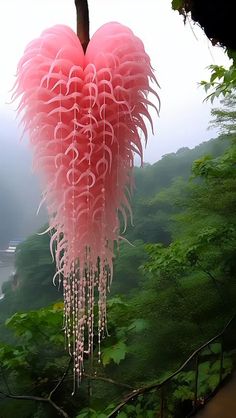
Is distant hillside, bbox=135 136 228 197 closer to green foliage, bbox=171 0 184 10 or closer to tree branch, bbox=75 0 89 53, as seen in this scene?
green foliage, bbox=171 0 184 10

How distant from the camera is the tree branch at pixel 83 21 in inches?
22.1

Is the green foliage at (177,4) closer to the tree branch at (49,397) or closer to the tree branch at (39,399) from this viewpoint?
the tree branch at (49,397)

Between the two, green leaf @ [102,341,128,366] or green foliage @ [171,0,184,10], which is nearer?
green foliage @ [171,0,184,10]

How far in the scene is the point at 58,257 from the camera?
2.14 feet

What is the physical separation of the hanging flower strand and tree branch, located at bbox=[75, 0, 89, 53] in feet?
0.05

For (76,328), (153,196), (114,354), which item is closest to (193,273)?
(153,196)

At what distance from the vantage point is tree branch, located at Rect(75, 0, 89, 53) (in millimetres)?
562

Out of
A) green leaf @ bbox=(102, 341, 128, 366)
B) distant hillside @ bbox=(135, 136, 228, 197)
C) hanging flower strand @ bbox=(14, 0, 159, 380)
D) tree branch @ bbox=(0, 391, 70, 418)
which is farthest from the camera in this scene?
distant hillside @ bbox=(135, 136, 228, 197)

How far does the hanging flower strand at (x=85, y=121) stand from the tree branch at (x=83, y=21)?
15 mm

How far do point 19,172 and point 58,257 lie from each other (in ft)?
4.75

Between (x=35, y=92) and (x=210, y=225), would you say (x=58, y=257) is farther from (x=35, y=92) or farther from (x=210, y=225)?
(x=210, y=225)

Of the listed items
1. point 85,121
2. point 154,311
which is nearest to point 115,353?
point 154,311

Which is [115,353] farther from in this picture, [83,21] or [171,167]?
[171,167]

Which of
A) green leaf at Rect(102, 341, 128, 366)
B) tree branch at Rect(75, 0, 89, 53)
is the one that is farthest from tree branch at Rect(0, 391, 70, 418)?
tree branch at Rect(75, 0, 89, 53)
